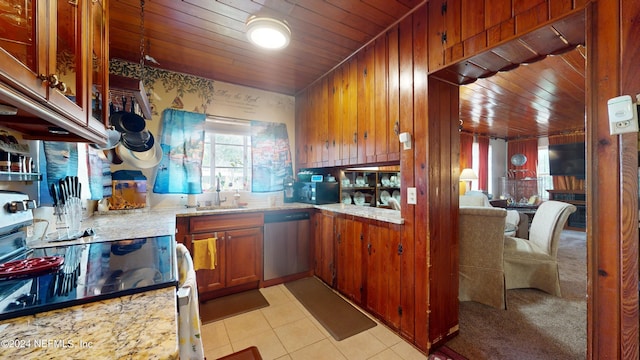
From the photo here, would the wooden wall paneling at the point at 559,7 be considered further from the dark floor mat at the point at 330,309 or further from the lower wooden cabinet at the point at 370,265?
the dark floor mat at the point at 330,309

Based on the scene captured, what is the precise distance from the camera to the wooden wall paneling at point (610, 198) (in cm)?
94

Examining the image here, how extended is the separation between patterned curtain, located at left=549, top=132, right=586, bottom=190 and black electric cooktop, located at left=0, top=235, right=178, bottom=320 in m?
8.25

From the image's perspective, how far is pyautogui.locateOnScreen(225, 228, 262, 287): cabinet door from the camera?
2559 mm

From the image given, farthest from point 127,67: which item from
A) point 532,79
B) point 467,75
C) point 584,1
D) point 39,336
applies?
point 532,79

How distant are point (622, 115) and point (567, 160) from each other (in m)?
6.73

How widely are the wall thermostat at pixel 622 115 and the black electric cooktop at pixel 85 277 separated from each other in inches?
67.2

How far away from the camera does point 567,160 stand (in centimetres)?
576

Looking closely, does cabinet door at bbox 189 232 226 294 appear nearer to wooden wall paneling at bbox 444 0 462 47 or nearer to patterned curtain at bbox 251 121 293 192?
patterned curtain at bbox 251 121 293 192

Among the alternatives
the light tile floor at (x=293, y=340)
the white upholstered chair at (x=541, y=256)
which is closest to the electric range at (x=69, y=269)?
the light tile floor at (x=293, y=340)

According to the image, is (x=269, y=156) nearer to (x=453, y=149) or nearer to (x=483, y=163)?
(x=453, y=149)

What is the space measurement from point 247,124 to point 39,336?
3103mm

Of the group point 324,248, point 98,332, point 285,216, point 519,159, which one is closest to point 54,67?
point 98,332

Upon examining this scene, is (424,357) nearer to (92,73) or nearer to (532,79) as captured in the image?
(92,73)

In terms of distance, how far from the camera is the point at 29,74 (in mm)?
664
